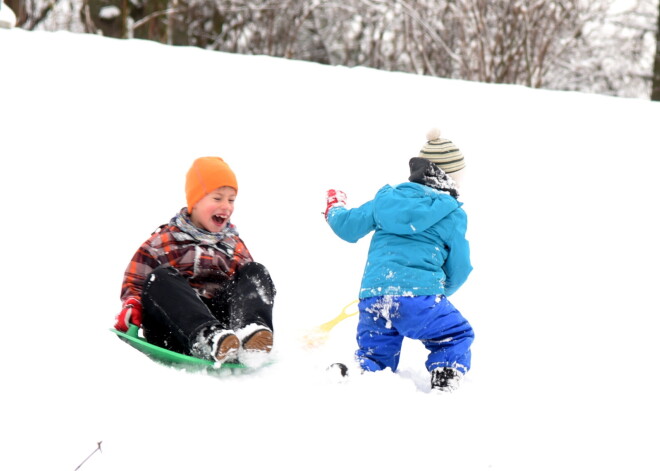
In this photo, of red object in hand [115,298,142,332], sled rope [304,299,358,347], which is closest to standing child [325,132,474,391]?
sled rope [304,299,358,347]

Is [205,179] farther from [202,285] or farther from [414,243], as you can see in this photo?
[414,243]

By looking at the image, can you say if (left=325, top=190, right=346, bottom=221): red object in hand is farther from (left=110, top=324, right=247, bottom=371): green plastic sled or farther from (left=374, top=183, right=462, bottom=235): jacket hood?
(left=110, top=324, right=247, bottom=371): green plastic sled

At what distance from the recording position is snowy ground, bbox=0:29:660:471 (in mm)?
2293

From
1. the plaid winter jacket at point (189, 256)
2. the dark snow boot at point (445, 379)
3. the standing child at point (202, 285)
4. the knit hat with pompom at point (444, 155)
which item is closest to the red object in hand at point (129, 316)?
the standing child at point (202, 285)

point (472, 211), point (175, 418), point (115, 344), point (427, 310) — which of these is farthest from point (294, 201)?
point (175, 418)

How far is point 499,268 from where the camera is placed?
14.3 feet

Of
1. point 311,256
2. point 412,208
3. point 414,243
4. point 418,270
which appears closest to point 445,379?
point 418,270

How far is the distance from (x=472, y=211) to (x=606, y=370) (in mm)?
1660

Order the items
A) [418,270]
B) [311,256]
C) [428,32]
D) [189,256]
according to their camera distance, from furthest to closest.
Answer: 1. [428,32]
2. [311,256]
3. [189,256]
4. [418,270]

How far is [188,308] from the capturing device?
9.23 ft

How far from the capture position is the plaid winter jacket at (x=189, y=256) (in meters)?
3.11

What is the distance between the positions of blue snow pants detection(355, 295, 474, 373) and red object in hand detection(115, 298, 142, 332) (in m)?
0.81

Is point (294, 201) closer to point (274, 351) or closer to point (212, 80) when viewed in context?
point (212, 80)

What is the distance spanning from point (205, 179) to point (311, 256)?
52.7 inches
